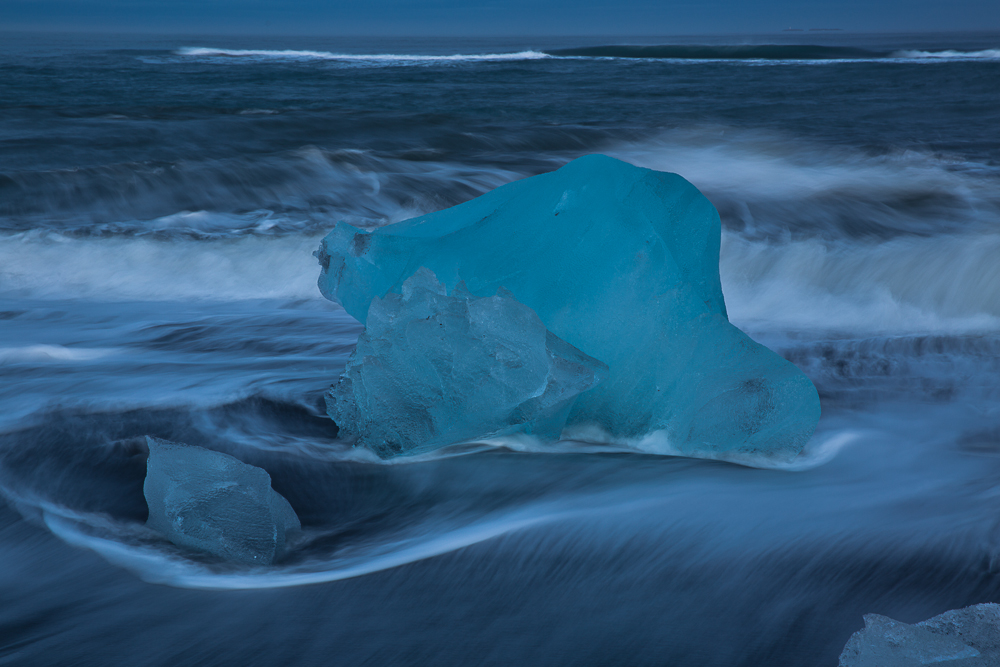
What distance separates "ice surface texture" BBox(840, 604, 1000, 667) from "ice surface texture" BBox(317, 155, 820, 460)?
2.19ft

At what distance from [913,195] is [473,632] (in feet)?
20.1

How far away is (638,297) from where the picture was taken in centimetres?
222

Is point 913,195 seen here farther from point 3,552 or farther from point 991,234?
point 3,552

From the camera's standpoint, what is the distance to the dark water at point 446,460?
1754 mm

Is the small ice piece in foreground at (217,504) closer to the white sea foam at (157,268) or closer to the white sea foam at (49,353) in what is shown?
the white sea foam at (49,353)

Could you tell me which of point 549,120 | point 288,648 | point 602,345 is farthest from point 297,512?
point 549,120

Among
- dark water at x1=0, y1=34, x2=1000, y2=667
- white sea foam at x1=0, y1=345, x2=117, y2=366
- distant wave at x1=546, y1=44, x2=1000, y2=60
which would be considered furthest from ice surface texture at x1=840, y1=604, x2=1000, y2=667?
distant wave at x1=546, y1=44, x2=1000, y2=60

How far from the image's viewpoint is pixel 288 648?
5.47 feet

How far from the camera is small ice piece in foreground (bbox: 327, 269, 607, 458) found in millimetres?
2018

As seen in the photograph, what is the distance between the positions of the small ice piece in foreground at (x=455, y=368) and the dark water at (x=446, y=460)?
22 centimetres

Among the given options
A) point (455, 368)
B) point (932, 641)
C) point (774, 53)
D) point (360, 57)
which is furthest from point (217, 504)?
point (774, 53)

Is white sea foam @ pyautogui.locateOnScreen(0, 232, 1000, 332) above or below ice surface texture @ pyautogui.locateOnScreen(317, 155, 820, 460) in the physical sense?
below

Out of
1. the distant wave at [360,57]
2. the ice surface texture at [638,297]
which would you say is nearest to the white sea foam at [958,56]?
the distant wave at [360,57]

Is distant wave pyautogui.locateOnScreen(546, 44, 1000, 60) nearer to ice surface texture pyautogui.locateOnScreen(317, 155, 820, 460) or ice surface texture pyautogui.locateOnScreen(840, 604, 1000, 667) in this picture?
ice surface texture pyautogui.locateOnScreen(317, 155, 820, 460)
